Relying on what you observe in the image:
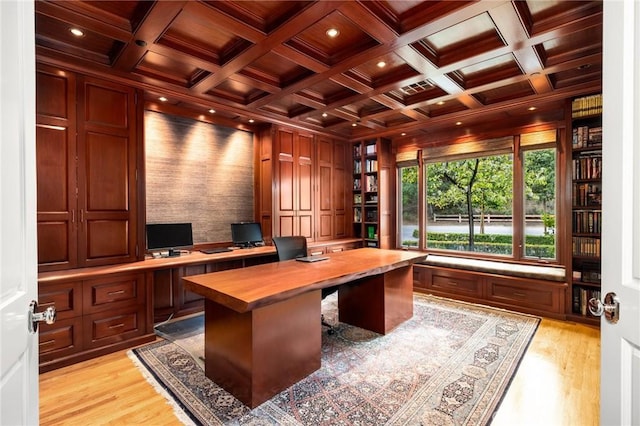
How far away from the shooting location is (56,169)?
2738 millimetres

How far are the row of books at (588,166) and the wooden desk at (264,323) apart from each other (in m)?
2.86

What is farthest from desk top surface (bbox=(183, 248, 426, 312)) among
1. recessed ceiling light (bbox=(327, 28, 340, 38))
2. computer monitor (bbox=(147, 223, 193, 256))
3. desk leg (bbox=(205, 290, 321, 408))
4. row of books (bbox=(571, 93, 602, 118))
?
row of books (bbox=(571, 93, 602, 118))

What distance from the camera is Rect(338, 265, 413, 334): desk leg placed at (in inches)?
127

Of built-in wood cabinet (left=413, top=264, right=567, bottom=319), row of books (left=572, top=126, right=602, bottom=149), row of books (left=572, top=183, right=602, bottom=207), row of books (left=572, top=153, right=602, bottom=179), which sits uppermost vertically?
row of books (left=572, top=126, right=602, bottom=149)

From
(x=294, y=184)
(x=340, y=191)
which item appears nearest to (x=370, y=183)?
(x=340, y=191)

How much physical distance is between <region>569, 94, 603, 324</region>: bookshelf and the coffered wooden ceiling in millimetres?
321

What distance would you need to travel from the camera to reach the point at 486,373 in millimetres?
2416

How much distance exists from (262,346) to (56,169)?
2.48m

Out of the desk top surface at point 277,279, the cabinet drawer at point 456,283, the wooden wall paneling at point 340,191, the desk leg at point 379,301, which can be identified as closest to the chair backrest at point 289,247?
the desk top surface at point 277,279

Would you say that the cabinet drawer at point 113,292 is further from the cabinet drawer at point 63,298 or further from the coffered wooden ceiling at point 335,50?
the coffered wooden ceiling at point 335,50

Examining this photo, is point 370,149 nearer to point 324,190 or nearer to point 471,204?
point 324,190

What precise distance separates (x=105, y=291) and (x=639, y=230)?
3581mm

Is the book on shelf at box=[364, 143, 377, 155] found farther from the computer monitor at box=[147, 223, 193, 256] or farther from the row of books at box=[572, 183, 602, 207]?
the computer monitor at box=[147, 223, 193, 256]

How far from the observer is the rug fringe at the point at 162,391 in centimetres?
191
